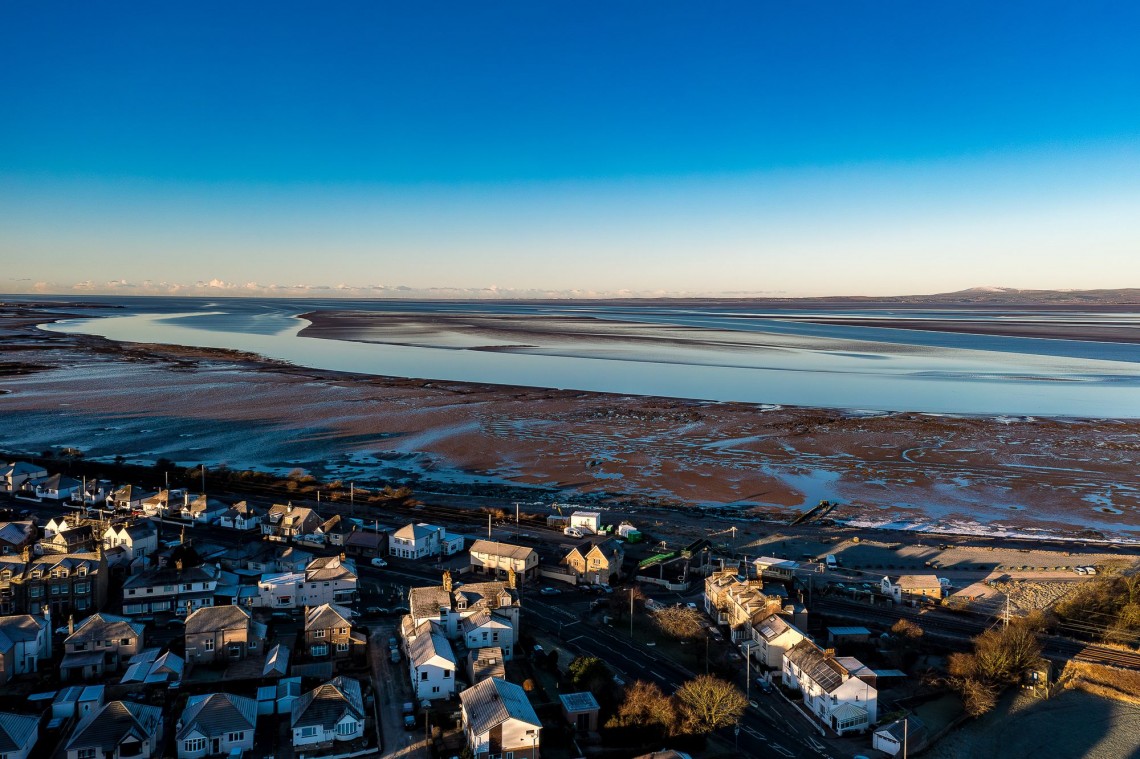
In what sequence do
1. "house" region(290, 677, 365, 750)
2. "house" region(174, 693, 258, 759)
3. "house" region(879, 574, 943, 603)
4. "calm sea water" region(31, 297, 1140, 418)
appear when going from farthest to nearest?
"calm sea water" region(31, 297, 1140, 418) < "house" region(879, 574, 943, 603) < "house" region(290, 677, 365, 750) < "house" region(174, 693, 258, 759)

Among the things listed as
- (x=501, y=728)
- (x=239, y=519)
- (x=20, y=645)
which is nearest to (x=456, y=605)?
(x=501, y=728)

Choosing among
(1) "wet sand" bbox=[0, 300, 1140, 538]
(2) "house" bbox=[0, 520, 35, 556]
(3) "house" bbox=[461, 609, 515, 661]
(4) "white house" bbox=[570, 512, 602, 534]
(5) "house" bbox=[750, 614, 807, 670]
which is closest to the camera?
(5) "house" bbox=[750, 614, 807, 670]

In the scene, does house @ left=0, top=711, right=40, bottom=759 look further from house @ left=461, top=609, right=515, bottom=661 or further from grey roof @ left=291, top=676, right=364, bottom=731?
house @ left=461, top=609, right=515, bottom=661

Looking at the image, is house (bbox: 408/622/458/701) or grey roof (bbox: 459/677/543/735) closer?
grey roof (bbox: 459/677/543/735)

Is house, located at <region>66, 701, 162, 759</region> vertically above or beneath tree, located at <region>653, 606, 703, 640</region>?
above

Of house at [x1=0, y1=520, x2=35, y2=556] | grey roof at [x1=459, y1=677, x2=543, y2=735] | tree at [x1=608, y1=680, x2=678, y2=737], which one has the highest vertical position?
house at [x1=0, y1=520, x2=35, y2=556]

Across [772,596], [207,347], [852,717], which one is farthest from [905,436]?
[207,347]

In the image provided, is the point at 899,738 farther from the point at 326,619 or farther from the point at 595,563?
the point at 326,619

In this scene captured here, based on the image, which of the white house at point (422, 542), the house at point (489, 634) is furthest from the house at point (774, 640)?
the white house at point (422, 542)

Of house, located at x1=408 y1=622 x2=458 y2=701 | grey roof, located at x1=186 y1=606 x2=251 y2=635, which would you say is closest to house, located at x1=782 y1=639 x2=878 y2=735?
house, located at x1=408 y1=622 x2=458 y2=701
